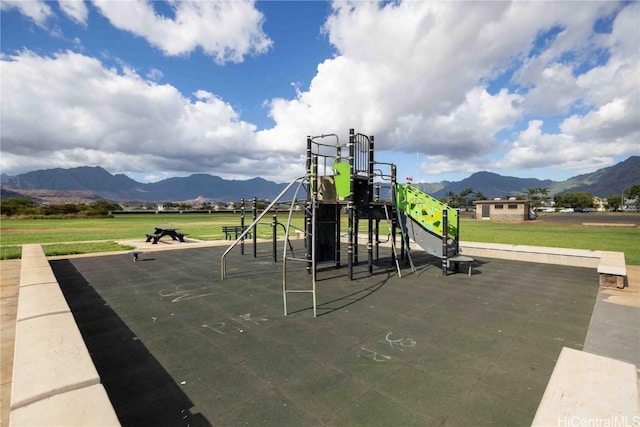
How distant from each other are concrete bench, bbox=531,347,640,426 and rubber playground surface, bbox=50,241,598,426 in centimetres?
68

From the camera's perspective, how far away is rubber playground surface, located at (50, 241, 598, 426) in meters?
3.51

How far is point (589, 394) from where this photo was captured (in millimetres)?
2824

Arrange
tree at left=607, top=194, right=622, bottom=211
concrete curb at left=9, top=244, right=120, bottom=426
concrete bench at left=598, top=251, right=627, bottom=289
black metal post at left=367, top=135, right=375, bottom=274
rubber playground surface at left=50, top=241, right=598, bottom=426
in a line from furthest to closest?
1. tree at left=607, top=194, right=622, bottom=211
2. black metal post at left=367, top=135, right=375, bottom=274
3. concrete bench at left=598, top=251, right=627, bottom=289
4. rubber playground surface at left=50, top=241, right=598, bottom=426
5. concrete curb at left=9, top=244, right=120, bottom=426

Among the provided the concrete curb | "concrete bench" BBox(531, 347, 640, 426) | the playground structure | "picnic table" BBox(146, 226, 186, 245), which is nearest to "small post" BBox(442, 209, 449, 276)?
the playground structure

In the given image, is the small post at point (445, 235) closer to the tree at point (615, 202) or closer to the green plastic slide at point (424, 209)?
the green plastic slide at point (424, 209)

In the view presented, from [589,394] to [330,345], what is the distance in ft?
10.7

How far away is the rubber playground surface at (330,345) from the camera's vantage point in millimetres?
3508

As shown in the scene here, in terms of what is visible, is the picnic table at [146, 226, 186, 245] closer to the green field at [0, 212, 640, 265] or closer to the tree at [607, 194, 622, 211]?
the green field at [0, 212, 640, 265]

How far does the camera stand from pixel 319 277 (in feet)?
33.7

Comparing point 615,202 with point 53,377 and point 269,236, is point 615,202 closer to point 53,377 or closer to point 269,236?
point 269,236

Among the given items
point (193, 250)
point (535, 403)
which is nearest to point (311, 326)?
point (535, 403)

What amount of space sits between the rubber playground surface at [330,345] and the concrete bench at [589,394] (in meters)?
0.68

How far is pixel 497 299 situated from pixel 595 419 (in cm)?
582

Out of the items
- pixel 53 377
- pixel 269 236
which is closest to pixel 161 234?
pixel 269 236
